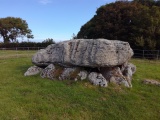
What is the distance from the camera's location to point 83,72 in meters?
12.0

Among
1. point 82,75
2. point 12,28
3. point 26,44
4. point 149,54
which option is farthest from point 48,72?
point 12,28

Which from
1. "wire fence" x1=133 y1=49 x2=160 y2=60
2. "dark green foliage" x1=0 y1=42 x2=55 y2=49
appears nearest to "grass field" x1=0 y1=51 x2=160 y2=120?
"wire fence" x1=133 y1=49 x2=160 y2=60

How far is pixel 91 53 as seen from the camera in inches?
464

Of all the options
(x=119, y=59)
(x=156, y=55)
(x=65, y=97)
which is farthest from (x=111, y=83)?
(x=156, y=55)

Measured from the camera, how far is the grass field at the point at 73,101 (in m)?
8.99

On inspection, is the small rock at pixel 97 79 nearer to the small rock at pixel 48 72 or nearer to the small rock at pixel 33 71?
the small rock at pixel 48 72

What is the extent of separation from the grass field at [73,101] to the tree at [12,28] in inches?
1948

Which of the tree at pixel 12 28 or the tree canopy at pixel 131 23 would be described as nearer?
the tree canopy at pixel 131 23

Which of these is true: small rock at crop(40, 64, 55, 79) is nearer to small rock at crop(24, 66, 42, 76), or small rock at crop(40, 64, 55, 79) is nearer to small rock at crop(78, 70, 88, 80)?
small rock at crop(24, 66, 42, 76)

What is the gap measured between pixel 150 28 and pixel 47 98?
60.2 ft

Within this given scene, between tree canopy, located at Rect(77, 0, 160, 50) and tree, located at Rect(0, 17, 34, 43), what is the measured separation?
30.8 m

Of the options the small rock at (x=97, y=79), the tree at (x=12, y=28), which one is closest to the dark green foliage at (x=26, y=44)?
the tree at (x=12, y=28)

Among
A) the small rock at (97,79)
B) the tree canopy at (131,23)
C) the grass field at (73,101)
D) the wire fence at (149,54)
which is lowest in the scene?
the grass field at (73,101)

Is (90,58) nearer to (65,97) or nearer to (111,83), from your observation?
(111,83)
